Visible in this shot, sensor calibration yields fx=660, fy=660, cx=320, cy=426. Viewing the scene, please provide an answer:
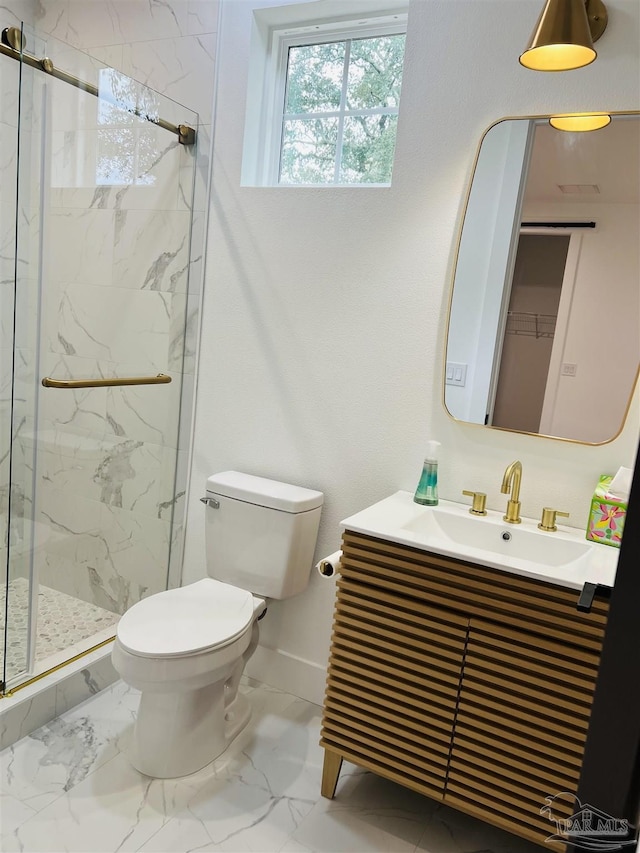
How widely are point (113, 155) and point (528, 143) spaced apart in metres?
1.31

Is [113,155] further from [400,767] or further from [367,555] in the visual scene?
[400,767]

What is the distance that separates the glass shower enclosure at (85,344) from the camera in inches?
76.9

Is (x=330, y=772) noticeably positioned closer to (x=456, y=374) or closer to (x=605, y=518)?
(x=605, y=518)

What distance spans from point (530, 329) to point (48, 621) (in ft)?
6.13

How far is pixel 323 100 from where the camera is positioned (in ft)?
7.97

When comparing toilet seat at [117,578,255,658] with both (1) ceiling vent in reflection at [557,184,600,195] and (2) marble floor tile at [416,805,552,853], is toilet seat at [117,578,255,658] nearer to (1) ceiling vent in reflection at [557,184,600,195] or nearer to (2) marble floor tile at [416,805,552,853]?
(2) marble floor tile at [416,805,552,853]

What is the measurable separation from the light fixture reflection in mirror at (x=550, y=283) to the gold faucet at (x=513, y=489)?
0.13 m

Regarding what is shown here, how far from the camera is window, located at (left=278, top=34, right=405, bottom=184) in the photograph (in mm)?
2320

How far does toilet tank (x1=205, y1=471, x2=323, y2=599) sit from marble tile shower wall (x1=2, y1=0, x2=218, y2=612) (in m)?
0.35

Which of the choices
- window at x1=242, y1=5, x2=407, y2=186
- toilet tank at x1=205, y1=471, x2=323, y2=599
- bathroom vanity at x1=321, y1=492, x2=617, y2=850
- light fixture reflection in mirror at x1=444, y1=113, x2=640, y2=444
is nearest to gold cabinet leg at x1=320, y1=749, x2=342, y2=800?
bathroom vanity at x1=321, y1=492, x2=617, y2=850

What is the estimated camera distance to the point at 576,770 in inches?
61.1

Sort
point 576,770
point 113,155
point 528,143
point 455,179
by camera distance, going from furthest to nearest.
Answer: point 113,155 < point 455,179 < point 528,143 < point 576,770

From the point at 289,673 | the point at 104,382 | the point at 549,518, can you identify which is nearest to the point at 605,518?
the point at 549,518

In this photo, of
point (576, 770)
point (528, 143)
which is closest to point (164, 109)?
point (528, 143)
